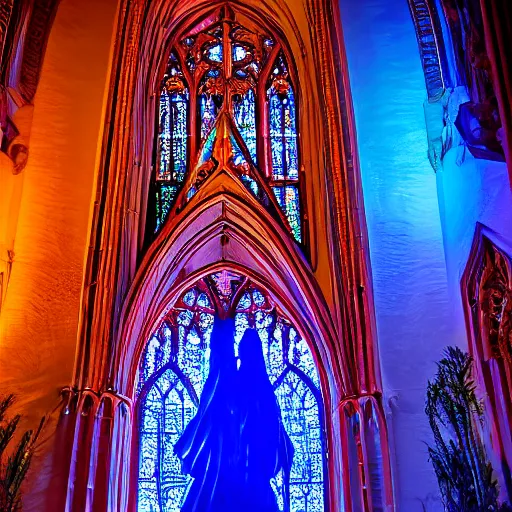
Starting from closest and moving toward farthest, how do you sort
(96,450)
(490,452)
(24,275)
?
1. (490,452)
2. (96,450)
3. (24,275)

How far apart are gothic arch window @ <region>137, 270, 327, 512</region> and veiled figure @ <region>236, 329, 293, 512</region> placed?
229mm

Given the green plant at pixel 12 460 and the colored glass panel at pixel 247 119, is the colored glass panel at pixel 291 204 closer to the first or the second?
the colored glass panel at pixel 247 119

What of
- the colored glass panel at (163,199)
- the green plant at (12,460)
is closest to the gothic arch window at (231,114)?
the colored glass panel at (163,199)

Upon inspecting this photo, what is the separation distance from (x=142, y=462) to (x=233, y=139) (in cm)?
455

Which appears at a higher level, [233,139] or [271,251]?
[233,139]

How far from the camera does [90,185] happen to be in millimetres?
10453

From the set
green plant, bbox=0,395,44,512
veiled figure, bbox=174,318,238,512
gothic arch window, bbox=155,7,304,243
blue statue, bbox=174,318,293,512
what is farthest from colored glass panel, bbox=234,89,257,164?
green plant, bbox=0,395,44,512

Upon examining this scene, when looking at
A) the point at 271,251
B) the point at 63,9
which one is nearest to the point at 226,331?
the point at 271,251

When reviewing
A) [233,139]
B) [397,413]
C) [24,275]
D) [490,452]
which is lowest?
[490,452]

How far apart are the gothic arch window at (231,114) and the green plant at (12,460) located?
3428mm

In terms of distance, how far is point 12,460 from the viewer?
8.36 m

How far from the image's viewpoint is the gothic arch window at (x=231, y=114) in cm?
1141

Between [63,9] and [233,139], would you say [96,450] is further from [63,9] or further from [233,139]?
[63,9]

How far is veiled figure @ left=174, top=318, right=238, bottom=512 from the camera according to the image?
9.75 m
